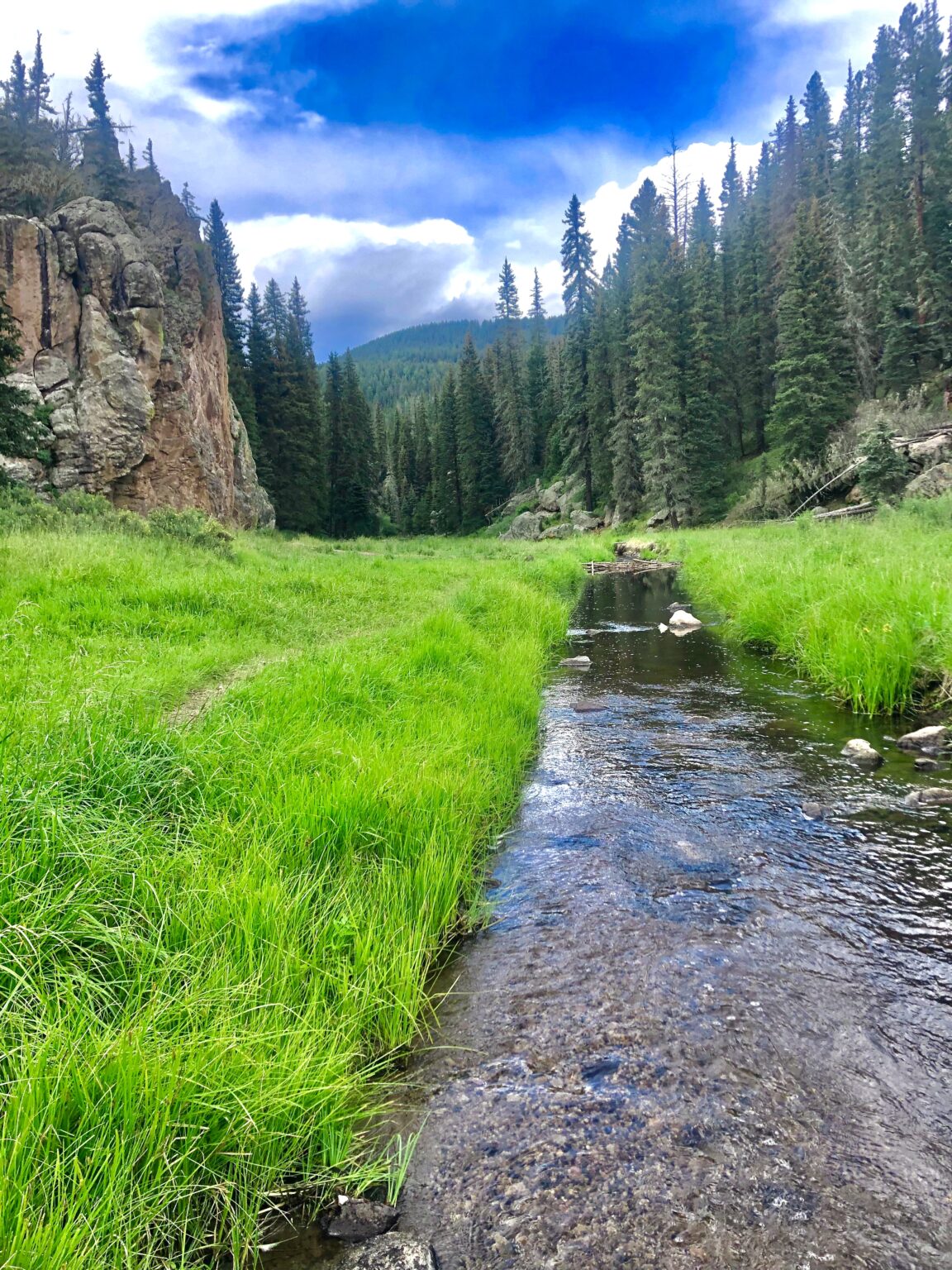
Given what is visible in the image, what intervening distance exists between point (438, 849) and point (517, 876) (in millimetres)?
702

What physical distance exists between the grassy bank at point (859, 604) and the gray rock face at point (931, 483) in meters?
3.35

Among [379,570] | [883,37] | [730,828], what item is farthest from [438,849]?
[883,37]

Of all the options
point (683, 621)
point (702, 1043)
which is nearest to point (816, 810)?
point (702, 1043)

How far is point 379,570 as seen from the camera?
19625mm

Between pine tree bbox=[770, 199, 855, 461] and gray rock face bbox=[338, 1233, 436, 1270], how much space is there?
145ft

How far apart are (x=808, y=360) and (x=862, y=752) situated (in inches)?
1609

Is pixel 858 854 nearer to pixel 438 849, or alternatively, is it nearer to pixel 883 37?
pixel 438 849

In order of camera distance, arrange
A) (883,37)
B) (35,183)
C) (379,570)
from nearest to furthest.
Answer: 1. (379,570)
2. (35,183)
3. (883,37)

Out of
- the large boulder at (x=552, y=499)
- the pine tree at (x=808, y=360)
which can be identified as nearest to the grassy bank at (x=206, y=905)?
the pine tree at (x=808, y=360)

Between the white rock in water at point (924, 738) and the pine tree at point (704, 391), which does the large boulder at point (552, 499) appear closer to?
the pine tree at point (704, 391)

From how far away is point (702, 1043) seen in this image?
123 inches

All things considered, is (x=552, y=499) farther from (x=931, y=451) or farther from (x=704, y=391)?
(x=931, y=451)

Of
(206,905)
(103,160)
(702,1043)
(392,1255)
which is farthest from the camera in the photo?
(103,160)

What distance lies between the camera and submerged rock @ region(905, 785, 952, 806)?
5.41m
